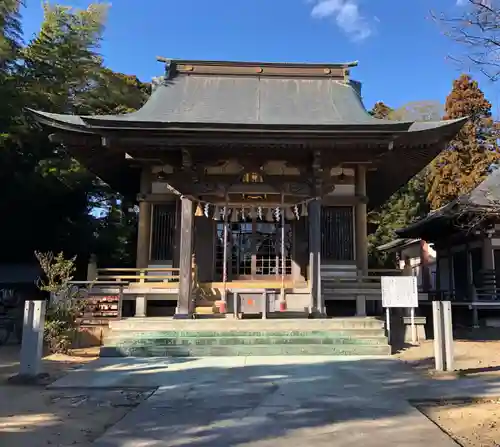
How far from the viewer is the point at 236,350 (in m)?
9.40

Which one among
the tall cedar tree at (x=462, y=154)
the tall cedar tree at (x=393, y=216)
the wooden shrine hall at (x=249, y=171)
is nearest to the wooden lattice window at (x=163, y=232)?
the wooden shrine hall at (x=249, y=171)

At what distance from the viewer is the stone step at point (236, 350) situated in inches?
367

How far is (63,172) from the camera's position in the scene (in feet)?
54.0

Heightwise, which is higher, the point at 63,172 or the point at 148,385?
the point at 63,172

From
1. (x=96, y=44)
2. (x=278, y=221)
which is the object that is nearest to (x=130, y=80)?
(x=96, y=44)

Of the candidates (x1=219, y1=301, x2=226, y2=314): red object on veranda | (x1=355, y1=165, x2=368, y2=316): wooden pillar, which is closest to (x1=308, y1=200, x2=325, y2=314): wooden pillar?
(x1=219, y1=301, x2=226, y2=314): red object on veranda

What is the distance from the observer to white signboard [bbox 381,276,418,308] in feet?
31.5

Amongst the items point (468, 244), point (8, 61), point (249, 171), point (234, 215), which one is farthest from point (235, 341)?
point (8, 61)

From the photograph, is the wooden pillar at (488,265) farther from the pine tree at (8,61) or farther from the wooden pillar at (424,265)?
the pine tree at (8,61)

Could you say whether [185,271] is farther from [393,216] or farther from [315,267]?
[393,216]

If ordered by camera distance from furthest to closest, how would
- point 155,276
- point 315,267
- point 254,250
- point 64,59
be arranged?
point 64,59 < point 254,250 < point 155,276 < point 315,267

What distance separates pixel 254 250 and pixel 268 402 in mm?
8566

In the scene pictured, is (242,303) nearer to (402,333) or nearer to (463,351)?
(402,333)

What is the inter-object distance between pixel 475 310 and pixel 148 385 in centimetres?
1199
